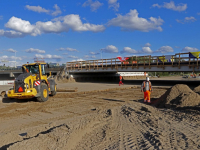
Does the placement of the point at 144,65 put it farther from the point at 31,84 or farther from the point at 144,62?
the point at 31,84

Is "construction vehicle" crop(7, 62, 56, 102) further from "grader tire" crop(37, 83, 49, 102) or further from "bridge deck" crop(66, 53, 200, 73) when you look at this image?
"bridge deck" crop(66, 53, 200, 73)

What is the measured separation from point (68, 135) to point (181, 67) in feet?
72.8

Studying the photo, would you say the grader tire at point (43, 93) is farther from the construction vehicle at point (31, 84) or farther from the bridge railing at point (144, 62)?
the bridge railing at point (144, 62)

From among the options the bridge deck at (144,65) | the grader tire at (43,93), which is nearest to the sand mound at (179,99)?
the grader tire at (43,93)

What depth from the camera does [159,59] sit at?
1048 inches

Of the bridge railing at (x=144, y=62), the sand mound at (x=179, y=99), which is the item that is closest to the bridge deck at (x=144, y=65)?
the bridge railing at (x=144, y=62)

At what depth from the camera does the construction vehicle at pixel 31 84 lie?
12.0 metres

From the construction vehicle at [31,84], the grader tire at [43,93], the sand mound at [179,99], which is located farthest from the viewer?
the grader tire at [43,93]

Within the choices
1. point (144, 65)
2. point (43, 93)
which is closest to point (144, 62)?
point (144, 65)

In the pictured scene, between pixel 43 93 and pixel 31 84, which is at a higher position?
pixel 31 84

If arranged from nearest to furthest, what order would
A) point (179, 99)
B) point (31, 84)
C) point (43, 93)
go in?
point (179, 99)
point (31, 84)
point (43, 93)

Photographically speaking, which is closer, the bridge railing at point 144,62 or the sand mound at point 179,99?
the sand mound at point 179,99

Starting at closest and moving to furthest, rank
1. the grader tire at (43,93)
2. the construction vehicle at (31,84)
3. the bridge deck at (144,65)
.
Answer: the construction vehicle at (31,84), the grader tire at (43,93), the bridge deck at (144,65)

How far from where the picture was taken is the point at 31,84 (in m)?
12.3
